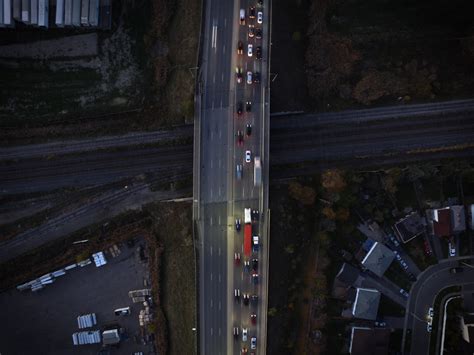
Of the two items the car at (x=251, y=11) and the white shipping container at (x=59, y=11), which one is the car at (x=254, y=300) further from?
the white shipping container at (x=59, y=11)

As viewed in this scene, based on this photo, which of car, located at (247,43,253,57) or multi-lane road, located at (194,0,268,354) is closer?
multi-lane road, located at (194,0,268,354)

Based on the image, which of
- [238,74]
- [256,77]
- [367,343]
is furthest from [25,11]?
[367,343]

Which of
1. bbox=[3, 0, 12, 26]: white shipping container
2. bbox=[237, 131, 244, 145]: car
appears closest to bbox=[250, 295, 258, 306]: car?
bbox=[237, 131, 244, 145]: car

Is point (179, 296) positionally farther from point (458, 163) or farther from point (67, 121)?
point (458, 163)

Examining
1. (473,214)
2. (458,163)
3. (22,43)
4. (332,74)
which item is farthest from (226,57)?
(473,214)

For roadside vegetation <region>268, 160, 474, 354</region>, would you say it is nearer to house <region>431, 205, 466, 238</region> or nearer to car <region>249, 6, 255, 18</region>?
house <region>431, 205, 466, 238</region>

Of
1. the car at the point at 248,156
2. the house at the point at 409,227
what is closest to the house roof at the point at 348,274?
the house at the point at 409,227

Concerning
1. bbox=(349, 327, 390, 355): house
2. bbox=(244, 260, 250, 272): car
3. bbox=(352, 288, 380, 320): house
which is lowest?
bbox=(349, 327, 390, 355): house
